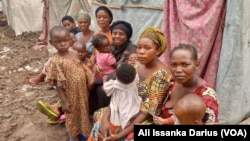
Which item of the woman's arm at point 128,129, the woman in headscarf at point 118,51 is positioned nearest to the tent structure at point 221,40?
the woman in headscarf at point 118,51

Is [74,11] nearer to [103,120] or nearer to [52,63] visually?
[52,63]

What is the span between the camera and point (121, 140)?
106 inches

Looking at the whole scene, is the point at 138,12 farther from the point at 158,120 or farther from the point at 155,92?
the point at 158,120

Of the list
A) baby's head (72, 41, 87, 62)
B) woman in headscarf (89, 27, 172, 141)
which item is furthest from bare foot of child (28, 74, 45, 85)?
woman in headscarf (89, 27, 172, 141)

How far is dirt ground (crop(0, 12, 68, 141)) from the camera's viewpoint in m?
3.91

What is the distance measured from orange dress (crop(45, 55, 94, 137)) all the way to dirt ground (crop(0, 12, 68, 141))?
480mm

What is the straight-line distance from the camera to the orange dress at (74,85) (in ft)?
10.4

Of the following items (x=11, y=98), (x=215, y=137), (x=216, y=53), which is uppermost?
(x=216, y=53)

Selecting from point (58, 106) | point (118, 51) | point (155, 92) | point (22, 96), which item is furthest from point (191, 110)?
point (22, 96)

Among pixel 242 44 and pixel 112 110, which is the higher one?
pixel 242 44

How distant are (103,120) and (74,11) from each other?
4.66 m

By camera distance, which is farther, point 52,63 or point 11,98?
point 11,98

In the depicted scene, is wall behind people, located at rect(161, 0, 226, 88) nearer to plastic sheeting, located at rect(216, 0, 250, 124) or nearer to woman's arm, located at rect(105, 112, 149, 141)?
plastic sheeting, located at rect(216, 0, 250, 124)

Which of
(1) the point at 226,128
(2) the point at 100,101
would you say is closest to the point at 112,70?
(2) the point at 100,101
